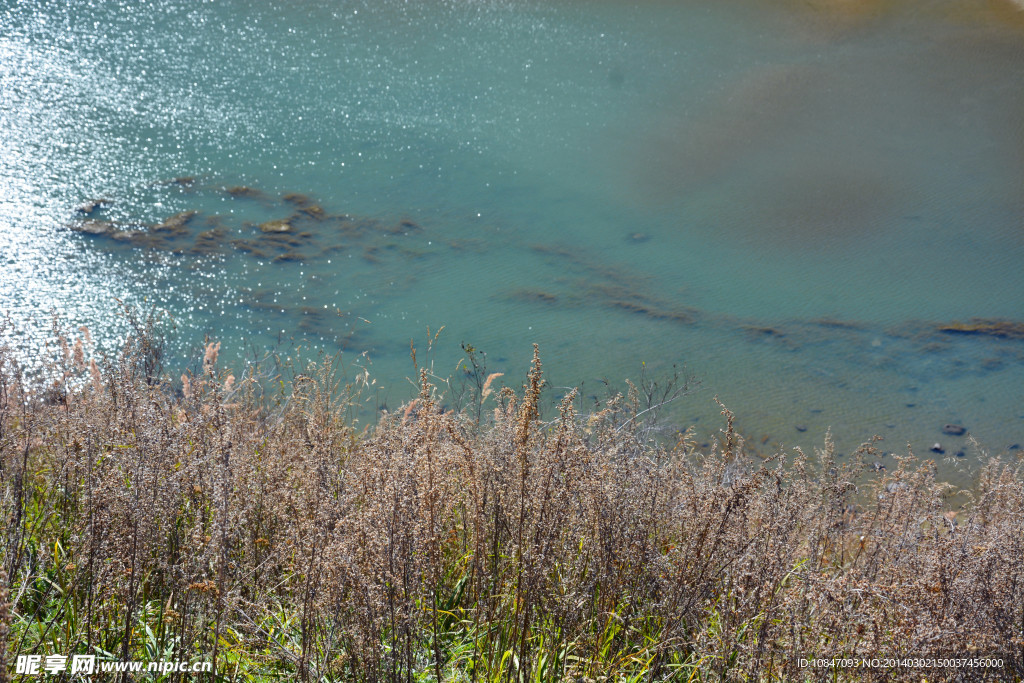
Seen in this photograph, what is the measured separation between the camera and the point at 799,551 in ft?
12.5

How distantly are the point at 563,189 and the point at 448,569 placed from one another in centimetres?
936

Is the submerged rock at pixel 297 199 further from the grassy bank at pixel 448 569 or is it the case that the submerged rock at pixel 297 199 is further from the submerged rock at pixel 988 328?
the submerged rock at pixel 988 328

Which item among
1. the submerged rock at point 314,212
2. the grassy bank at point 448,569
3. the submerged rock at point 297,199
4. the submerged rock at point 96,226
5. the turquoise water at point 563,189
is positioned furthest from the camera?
the submerged rock at point 297,199

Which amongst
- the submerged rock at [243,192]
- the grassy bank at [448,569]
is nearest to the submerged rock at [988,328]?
the grassy bank at [448,569]

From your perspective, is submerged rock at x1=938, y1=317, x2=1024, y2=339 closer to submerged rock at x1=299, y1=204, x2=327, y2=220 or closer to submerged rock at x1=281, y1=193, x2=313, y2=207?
submerged rock at x1=299, y1=204, x2=327, y2=220

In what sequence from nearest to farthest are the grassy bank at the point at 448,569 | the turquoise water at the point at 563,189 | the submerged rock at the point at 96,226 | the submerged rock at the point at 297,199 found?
the grassy bank at the point at 448,569, the turquoise water at the point at 563,189, the submerged rock at the point at 96,226, the submerged rock at the point at 297,199

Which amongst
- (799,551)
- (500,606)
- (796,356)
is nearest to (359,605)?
(500,606)

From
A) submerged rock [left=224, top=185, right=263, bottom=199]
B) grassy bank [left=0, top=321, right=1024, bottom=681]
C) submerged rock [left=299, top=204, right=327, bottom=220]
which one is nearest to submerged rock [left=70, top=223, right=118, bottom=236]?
submerged rock [left=224, top=185, right=263, bottom=199]

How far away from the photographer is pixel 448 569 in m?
3.54

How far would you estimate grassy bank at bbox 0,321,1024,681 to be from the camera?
254cm

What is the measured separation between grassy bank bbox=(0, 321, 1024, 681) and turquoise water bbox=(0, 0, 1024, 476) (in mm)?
4402

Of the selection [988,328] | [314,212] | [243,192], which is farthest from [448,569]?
[988,328]

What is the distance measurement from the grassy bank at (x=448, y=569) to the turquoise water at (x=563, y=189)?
14.4 feet

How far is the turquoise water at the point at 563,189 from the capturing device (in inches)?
351
